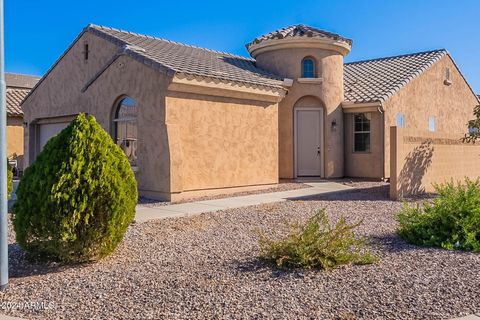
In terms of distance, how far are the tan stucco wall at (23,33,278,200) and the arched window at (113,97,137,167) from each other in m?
0.23

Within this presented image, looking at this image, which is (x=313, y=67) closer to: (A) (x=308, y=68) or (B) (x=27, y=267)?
(A) (x=308, y=68)

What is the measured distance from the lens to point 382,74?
2133cm

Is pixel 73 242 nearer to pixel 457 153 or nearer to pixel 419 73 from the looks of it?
pixel 457 153

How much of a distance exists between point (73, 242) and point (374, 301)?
389 cm

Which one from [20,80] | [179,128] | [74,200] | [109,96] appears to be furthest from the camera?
[20,80]

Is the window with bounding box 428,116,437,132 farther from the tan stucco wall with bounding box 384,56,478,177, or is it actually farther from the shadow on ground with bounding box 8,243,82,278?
the shadow on ground with bounding box 8,243,82,278

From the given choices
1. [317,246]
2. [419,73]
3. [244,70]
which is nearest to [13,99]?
[244,70]

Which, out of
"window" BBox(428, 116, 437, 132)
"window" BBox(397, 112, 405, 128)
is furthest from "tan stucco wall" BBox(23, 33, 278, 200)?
"window" BBox(428, 116, 437, 132)

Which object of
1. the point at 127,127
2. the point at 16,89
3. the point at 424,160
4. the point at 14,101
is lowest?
the point at 424,160

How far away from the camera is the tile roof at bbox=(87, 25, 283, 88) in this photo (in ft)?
43.5

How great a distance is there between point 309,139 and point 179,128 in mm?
7090

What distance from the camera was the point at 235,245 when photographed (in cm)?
767

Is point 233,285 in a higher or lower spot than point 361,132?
lower

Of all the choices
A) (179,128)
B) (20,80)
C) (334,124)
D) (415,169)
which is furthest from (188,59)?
(20,80)
